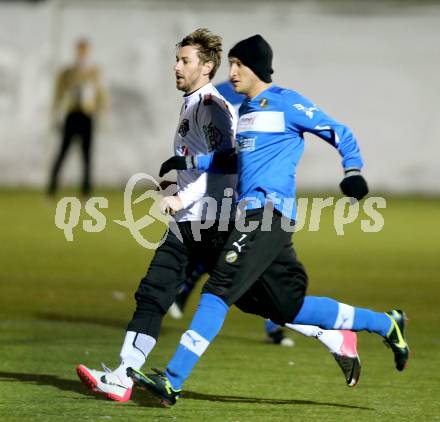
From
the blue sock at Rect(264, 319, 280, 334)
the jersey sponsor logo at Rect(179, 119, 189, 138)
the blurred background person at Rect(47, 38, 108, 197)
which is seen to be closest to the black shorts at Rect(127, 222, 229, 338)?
the jersey sponsor logo at Rect(179, 119, 189, 138)

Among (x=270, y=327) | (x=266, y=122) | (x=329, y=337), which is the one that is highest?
(x=266, y=122)

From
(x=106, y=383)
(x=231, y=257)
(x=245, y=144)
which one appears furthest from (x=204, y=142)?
(x=106, y=383)

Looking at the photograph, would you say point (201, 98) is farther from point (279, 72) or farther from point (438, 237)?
point (279, 72)

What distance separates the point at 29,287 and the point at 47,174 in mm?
13244

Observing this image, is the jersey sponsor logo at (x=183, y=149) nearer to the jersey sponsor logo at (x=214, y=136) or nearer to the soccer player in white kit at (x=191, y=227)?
the soccer player in white kit at (x=191, y=227)

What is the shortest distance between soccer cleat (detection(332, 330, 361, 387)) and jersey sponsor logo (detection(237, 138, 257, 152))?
1205 millimetres

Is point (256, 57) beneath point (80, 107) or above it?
above

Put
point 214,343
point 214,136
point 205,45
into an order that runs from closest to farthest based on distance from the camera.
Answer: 1. point 214,136
2. point 205,45
3. point 214,343

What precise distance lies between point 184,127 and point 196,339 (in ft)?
4.29

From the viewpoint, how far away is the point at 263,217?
685cm

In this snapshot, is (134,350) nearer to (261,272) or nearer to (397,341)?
(261,272)

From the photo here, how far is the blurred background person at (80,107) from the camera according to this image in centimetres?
2259

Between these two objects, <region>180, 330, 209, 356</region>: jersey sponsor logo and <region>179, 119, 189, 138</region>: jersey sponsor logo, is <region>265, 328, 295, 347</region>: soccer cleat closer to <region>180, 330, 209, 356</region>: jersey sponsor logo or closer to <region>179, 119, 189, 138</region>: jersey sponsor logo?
<region>179, 119, 189, 138</region>: jersey sponsor logo

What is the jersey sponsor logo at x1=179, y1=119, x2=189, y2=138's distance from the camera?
732cm
